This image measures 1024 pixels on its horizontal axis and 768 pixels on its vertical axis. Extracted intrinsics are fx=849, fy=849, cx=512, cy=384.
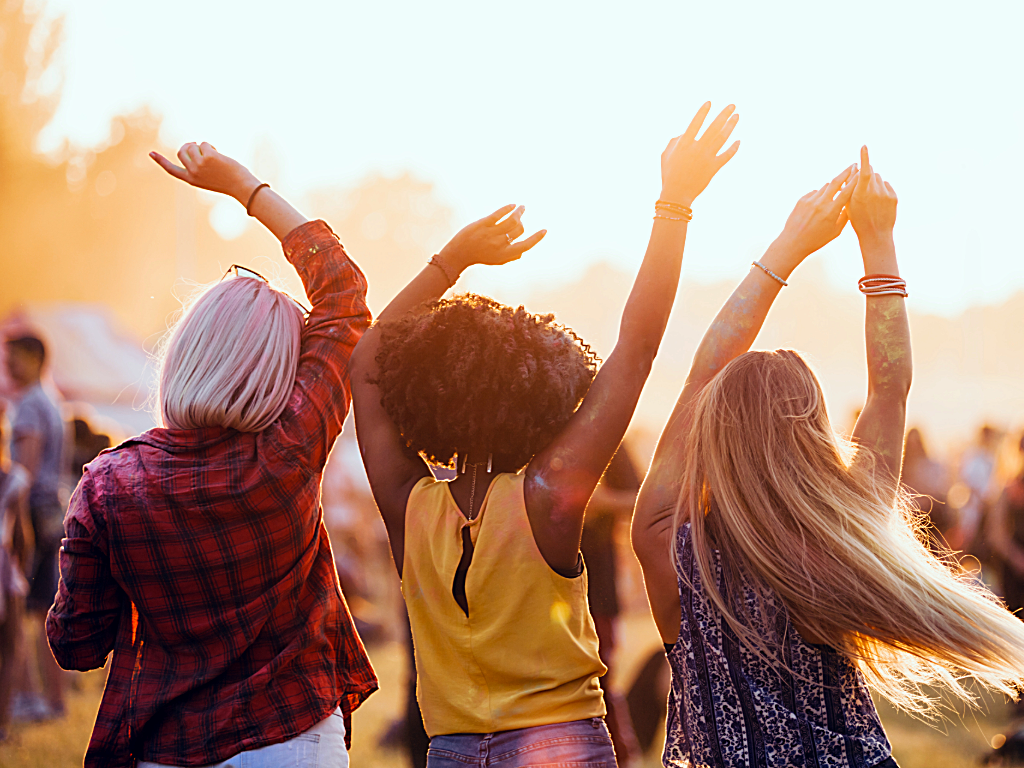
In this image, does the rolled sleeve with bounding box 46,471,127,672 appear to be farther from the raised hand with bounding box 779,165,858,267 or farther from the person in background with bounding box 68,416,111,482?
the person in background with bounding box 68,416,111,482

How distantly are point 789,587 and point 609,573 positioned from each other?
86.6 inches

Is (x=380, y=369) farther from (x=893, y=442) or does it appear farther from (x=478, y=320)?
(x=893, y=442)

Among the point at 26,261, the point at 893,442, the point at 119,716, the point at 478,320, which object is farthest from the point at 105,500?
the point at 26,261

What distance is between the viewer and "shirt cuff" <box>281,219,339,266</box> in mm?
2146

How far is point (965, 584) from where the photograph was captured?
186cm

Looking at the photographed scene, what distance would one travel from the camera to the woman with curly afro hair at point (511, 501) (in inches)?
67.3

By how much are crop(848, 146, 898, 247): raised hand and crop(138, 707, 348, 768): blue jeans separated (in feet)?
5.65

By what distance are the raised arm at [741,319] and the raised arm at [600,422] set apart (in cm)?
24

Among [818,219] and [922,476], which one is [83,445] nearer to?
[818,219]

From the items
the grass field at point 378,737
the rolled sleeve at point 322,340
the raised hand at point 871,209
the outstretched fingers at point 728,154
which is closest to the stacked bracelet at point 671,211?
the outstretched fingers at point 728,154

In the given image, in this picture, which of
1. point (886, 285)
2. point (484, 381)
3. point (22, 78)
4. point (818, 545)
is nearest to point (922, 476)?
point (886, 285)

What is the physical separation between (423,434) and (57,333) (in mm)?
18566

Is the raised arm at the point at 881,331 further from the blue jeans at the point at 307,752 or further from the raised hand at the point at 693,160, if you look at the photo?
the blue jeans at the point at 307,752

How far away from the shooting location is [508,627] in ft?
5.64
